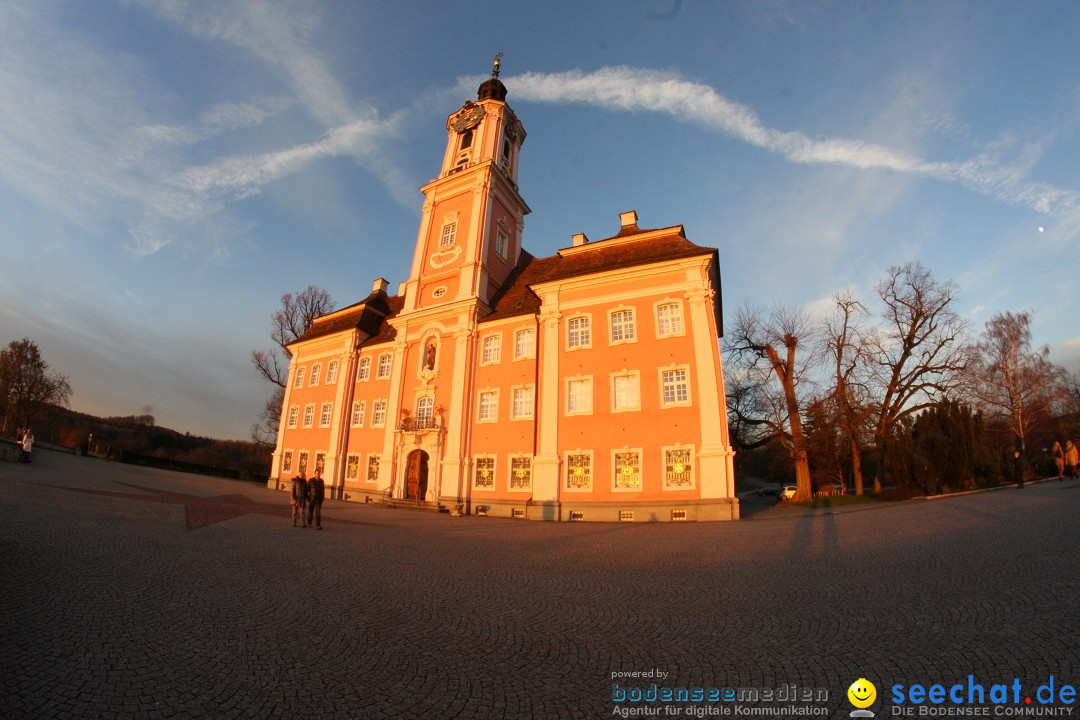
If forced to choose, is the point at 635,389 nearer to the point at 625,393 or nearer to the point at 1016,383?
the point at 625,393

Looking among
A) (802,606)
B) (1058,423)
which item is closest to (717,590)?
(802,606)

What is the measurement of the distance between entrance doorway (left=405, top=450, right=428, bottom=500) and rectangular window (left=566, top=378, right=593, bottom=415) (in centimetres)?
906

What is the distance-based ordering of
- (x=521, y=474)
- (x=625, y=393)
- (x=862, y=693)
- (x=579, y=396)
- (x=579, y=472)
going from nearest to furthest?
(x=862, y=693) < (x=579, y=472) < (x=625, y=393) < (x=579, y=396) < (x=521, y=474)

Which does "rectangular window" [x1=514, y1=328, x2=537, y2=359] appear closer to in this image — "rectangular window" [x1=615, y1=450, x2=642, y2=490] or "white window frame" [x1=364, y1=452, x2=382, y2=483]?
"rectangular window" [x1=615, y1=450, x2=642, y2=490]

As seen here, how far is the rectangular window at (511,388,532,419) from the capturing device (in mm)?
22469

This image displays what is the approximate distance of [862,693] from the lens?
363cm

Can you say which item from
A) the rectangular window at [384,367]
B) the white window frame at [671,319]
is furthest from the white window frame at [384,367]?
the white window frame at [671,319]

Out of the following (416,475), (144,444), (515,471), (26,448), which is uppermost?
(144,444)

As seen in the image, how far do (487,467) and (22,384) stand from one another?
159ft

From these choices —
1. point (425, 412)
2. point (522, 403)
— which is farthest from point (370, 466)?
point (522, 403)

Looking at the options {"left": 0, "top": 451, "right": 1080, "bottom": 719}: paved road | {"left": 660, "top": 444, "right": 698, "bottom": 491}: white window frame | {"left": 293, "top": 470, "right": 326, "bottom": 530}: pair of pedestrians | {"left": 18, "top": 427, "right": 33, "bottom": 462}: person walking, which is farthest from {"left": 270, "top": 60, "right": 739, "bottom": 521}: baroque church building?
{"left": 18, "top": 427, "right": 33, "bottom": 462}: person walking

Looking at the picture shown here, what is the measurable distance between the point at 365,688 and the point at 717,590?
515 cm

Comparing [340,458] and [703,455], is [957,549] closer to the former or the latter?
[703,455]

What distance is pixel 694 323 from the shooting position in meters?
19.9
